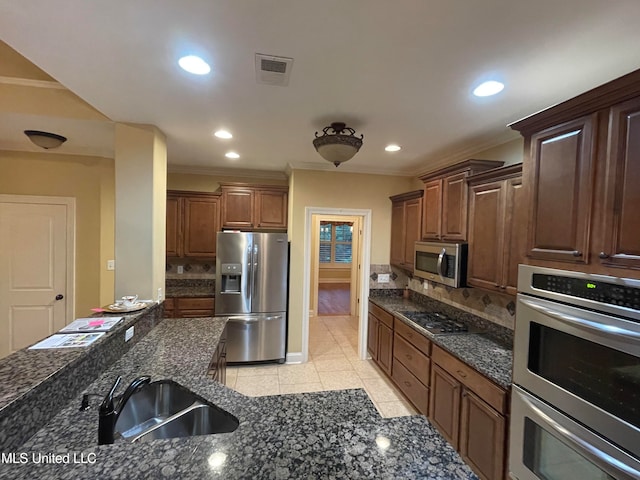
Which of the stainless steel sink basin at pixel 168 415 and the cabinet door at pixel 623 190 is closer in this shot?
the cabinet door at pixel 623 190

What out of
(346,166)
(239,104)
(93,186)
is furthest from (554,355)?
(93,186)

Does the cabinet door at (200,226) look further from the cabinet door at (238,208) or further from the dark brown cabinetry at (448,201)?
the dark brown cabinetry at (448,201)

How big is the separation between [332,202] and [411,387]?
7.73ft

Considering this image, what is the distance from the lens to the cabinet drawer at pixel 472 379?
5.76ft

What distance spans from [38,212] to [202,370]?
10.4 feet

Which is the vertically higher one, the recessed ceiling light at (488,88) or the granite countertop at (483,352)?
the recessed ceiling light at (488,88)

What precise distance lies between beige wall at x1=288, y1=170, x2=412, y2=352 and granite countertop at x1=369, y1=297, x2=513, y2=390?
1.51 meters

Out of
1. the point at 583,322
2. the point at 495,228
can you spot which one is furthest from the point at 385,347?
the point at 583,322

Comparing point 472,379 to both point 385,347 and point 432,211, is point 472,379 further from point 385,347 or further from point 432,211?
point 432,211

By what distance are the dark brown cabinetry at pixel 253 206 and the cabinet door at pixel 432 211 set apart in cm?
196

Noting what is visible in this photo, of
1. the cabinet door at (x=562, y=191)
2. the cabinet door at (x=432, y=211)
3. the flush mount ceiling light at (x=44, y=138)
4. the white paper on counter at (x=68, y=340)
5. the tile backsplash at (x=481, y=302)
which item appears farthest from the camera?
the cabinet door at (x=432, y=211)

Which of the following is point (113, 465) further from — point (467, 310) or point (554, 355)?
point (467, 310)

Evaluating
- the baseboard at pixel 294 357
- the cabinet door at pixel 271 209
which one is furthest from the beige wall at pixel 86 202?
the baseboard at pixel 294 357

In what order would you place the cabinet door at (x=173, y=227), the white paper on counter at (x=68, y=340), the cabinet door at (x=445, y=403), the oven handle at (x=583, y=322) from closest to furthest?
the oven handle at (x=583, y=322) → the white paper on counter at (x=68, y=340) → the cabinet door at (x=445, y=403) → the cabinet door at (x=173, y=227)
